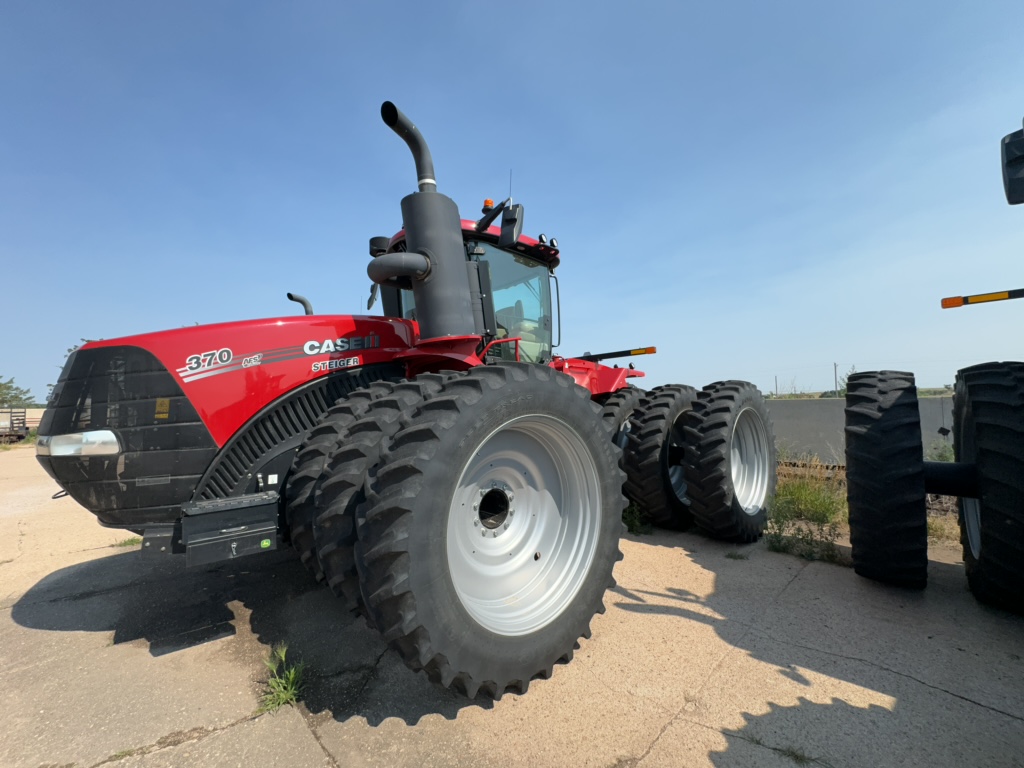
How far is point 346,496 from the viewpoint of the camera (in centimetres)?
198

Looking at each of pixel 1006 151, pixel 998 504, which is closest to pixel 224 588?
pixel 998 504

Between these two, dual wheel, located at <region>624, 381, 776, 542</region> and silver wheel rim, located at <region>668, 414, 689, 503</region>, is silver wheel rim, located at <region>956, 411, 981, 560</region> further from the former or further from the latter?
silver wheel rim, located at <region>668, 414, 689, 503</region>

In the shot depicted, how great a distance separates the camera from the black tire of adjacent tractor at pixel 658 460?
13.9 ft

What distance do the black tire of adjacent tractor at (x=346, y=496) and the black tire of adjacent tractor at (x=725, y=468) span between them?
2624mm

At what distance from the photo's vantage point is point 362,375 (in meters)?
3.05

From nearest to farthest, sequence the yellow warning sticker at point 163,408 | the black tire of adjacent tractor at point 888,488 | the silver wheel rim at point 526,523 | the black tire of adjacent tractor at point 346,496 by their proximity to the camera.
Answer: the black tire of adjacent tractor at point 346,496
the silver wheel rim at point 526,523
the yellow warning sticker at point 163,408
the black tire of adjacent tractor at point 888,488

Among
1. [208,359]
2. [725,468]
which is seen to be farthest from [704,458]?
[208,359]

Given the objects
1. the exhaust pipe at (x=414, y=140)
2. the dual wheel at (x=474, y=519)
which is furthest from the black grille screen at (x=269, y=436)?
the exhaust pipe at (x=414, y=140)

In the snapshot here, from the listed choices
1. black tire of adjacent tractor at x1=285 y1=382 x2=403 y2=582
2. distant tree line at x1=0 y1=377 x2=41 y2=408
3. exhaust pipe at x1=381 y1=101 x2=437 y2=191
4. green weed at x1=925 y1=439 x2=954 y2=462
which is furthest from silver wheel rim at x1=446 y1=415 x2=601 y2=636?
distant tree line at x1=0 y1=377 x2=41 y2=408

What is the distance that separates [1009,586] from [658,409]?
2394 millimetres

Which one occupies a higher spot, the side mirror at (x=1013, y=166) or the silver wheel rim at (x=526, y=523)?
the side mirror at (x=1013, y=166)

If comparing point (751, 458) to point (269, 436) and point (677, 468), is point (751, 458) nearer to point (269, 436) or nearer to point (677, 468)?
point (677, 468)

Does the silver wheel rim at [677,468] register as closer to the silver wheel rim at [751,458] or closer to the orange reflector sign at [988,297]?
the silver wheel rim at [751,458]

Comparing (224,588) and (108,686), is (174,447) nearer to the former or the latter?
(108,686)
